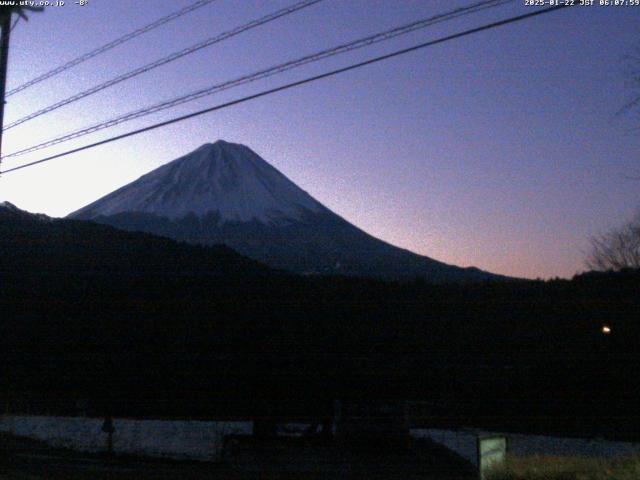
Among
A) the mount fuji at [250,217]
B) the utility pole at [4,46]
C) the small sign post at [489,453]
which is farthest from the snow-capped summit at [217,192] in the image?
the small sign post at [489,453]

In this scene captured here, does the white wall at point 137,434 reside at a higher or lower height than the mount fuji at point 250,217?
lower

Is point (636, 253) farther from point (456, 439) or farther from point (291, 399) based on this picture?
point (456, 439)

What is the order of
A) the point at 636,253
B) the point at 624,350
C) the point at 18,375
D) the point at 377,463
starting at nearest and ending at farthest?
the point at 377,463 < the point at 624,350 < the point at 18,375 < the point at 636,253

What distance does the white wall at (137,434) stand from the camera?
17.5 meters

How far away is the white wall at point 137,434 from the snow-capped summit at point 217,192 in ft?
121

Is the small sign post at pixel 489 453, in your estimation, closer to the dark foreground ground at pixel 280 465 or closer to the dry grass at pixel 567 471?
the dry grass at pixel 567 471

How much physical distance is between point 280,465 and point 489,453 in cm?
458

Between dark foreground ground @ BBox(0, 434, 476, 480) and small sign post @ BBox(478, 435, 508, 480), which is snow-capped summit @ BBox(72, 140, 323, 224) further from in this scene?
small sign post @ BBox(478, 435, 508, 480)

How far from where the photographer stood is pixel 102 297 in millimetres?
26312

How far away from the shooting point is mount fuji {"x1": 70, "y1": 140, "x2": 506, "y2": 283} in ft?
146

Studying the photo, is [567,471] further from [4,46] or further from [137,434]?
[137,434]

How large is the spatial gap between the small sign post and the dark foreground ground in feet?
6.88

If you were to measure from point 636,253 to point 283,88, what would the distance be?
27539 millimetres

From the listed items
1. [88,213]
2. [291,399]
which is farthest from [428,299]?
[88,213]
